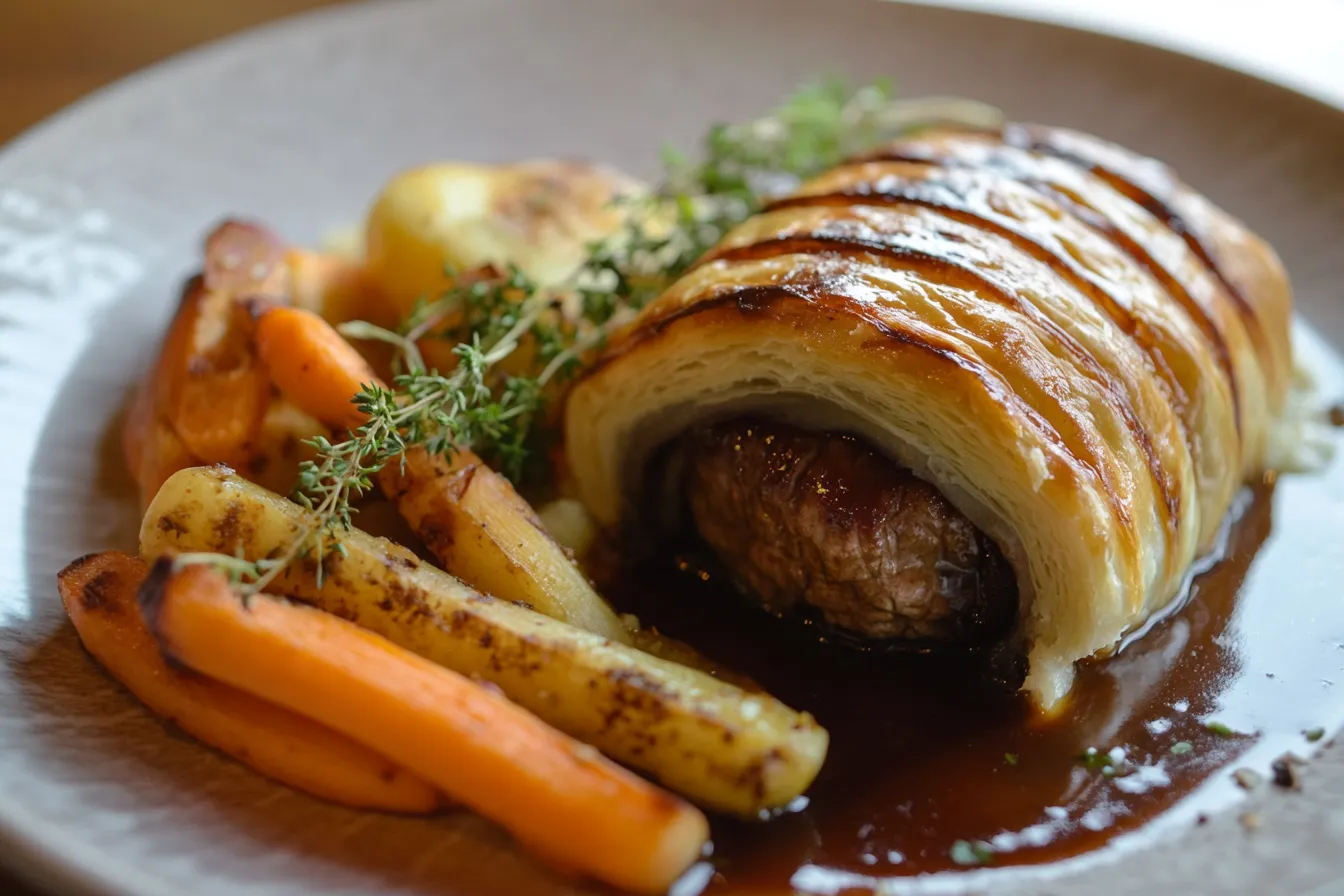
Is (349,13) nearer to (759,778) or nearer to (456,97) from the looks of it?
(456,97)

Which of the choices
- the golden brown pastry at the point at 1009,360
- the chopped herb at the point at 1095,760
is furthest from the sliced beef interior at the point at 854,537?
the chopped herb at the point at 1095,760

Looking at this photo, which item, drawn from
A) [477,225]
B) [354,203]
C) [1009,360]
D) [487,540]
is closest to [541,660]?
[487,540]

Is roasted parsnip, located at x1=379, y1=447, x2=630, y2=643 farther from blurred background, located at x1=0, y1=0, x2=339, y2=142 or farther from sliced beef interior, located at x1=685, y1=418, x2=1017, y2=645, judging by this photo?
blurred background, located at x1=0, y1=0, x2=339, y2=142

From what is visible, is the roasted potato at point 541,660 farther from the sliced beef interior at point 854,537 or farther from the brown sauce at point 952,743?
the sliced beef interior at point 854,537

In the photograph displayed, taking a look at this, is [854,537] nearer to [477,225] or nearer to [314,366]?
[314,366]

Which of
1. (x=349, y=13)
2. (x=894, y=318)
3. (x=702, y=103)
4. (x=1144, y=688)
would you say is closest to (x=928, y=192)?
(x=894, y=318)

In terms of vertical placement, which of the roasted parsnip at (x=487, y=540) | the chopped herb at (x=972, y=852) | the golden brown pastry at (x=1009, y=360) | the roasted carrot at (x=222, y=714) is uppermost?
the golden brown pastry at (x=1009, y=360)
